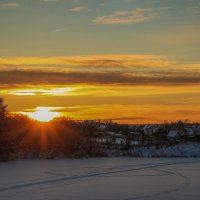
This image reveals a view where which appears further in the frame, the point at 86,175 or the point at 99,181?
the point at 86,175

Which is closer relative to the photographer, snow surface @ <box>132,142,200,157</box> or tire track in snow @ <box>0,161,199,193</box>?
tire track in snow @ <box>0,161,199,193</box>

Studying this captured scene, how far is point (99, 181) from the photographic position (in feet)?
50.7

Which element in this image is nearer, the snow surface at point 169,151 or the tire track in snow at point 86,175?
the tire track in snow at point 86,175

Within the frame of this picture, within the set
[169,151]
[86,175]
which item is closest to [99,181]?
[86,175]

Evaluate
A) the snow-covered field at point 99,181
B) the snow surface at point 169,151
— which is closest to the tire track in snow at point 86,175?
the snow-covered field at point 99,181

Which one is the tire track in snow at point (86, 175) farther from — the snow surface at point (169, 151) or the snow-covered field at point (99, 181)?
the snow surface at point (169, 151)

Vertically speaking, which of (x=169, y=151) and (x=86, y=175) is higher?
(x=169, y=151)

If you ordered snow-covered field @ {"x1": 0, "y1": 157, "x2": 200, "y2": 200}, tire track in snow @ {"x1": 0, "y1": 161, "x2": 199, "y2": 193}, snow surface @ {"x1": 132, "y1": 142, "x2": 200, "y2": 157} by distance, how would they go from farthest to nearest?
snow surface @ {"x1": 132, "y1": 142, "x2": 200, "y2": 157} → tire track in snow @ {"x1": 0, "y1": 161, "x2": 199, "y2": 193} → snow-covered field @ {"x1": 0, "y1": 157, "x2": 200, "y2": 200}

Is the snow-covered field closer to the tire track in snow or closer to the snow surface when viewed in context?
the tire track in snow

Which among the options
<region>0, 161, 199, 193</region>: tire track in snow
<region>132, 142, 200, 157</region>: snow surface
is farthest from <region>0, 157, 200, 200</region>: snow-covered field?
<region>132, 142, 200, 157</region>: snow surface

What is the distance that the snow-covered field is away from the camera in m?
12.7

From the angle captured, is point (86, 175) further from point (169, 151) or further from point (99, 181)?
point (169, 151)

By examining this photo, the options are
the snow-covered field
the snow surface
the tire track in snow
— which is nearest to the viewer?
the snow-covered field

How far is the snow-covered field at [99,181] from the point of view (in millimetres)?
12664
